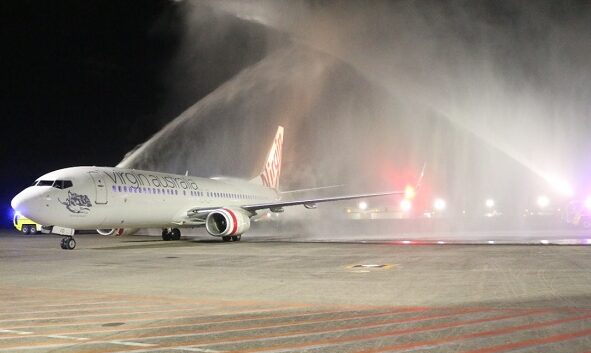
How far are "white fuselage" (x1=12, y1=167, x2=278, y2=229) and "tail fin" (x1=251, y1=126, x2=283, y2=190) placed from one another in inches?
442

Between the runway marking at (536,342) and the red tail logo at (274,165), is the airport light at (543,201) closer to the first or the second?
the red tail logo at (274,165)

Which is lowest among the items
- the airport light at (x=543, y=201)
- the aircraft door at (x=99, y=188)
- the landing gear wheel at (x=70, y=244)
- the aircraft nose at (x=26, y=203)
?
the landing gear wheel at (x=70, y=244)

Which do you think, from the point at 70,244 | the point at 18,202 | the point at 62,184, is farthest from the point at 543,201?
the point at 18,202

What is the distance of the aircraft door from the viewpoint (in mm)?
27609

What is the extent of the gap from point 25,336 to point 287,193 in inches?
1723

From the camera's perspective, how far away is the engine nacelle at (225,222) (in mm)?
32219

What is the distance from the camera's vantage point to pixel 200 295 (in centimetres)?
1163

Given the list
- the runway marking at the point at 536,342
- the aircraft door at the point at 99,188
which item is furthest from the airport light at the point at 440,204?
the runway marking at the point at 536,342

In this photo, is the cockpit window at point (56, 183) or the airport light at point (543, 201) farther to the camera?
the airport light at point (543, 201)

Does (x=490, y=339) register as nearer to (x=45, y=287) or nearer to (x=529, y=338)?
(x=529, y=338)

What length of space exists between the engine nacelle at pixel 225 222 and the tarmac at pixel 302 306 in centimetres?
1336

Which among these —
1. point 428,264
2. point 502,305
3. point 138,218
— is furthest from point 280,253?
point 502,305

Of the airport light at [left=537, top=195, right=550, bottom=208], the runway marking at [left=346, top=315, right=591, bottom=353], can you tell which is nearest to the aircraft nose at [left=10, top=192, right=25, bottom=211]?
the runway marking at [left=346, top=315, right=591, bottom=353]

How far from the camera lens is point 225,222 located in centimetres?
3272
